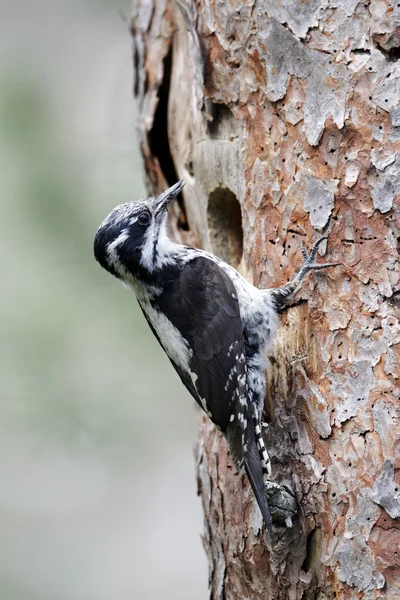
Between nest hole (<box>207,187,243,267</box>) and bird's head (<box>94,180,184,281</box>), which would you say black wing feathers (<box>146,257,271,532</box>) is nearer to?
bird's head (<box>94,180,184,281</box>)

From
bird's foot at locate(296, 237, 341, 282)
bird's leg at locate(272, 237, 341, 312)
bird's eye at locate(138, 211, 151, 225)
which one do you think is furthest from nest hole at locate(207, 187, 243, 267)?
bird's foot at locate(296, 237, 341, 282)

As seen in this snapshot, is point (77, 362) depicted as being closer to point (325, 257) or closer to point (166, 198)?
point (166, 198)

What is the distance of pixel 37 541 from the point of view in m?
7.68

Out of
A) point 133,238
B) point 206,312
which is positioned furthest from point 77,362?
point 206,312

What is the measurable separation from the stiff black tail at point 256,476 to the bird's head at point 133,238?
1109 mm

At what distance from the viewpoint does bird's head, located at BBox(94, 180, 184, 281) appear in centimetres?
384

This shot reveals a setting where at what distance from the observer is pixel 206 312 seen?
372 centimetres

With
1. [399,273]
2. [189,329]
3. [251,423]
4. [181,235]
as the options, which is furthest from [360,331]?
[181,235]

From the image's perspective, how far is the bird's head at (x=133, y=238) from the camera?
3.84 metres

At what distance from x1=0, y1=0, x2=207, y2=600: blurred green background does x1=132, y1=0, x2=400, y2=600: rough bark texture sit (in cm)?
321

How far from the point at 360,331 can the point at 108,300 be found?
171 inches

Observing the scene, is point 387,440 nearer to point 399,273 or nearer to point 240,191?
point 399,273

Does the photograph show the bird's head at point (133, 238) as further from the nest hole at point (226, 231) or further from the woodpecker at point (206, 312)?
the nest hole at point (226, 231)

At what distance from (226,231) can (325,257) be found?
106cm
